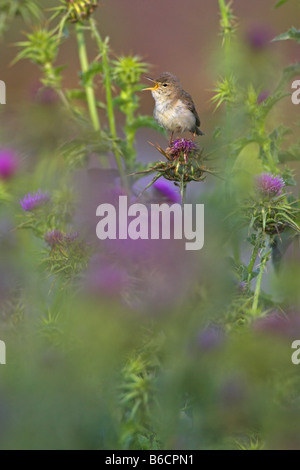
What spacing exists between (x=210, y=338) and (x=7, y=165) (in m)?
1.15

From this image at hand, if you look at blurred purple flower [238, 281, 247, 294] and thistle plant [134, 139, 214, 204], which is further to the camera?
thistle plant [134, 139, 214, 204]

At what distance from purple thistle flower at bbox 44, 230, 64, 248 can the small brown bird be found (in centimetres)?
56

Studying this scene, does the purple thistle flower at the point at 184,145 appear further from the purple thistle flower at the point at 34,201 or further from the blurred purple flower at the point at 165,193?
the purple thistle flower at the point at 34,201

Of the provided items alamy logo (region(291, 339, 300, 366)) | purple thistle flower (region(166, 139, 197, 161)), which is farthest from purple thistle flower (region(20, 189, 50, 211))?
alamy logo (region(291, 339, 300, 366))

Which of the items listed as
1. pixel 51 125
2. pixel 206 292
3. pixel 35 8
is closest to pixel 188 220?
pixel 206 292

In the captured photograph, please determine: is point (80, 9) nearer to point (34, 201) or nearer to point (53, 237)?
point (34, 201)

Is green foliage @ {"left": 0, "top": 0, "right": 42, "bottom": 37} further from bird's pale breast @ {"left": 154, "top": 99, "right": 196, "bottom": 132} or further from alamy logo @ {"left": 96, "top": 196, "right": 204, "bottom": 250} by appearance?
alamy logo @ {"left": 96, "top": 196, "right": 204, "bottom": 250}

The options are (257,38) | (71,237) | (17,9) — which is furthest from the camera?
(257,38)

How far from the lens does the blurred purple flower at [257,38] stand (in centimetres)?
251

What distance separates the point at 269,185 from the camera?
190cm

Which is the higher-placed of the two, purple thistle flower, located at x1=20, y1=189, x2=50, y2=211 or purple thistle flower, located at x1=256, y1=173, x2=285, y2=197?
purple thistle flower, located at x1=20, y1=189, x2=50, y2=211

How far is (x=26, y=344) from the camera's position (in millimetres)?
1642

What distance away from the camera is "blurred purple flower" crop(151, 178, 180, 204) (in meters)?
2.27

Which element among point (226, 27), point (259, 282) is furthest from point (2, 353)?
point (226, 27)
